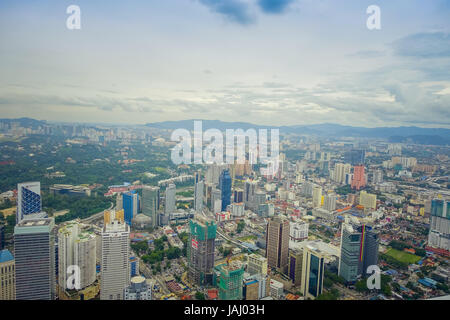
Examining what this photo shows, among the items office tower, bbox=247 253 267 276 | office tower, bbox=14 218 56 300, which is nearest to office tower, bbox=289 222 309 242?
office tower, bbox=247 253 267 276

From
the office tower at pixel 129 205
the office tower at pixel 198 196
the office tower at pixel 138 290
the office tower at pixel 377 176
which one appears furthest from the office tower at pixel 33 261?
the office tower at pixel 377 176

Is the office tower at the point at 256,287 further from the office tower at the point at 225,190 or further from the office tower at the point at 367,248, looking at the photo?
the office tower at the point at 225,190

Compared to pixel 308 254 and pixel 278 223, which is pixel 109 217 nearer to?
pixel 278 223

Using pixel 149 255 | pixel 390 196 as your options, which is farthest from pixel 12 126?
pixel 390 196

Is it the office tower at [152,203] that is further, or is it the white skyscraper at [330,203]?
the white skyscraper at [330,203]

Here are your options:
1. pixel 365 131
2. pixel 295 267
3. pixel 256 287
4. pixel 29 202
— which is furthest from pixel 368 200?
pixel 29 202
